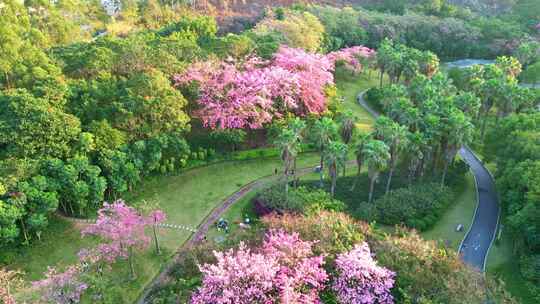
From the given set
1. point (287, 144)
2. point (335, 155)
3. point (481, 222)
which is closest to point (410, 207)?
point (481, 222)

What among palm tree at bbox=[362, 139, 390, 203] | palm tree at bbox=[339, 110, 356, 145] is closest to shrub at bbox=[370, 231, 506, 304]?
palm tree at bbox=[362, 139, 390, 203]

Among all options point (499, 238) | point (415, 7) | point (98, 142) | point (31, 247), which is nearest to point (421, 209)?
point (499, 238)

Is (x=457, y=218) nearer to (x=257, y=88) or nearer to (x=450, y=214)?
(x=450, y=214)

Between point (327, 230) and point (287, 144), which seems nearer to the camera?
point (327, 230)

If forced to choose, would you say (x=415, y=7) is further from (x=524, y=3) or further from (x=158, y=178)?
(x=158, y=178)

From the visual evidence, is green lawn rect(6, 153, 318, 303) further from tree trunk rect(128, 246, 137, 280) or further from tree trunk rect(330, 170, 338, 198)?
tree trunk rect(330, 170, 338, 198)
